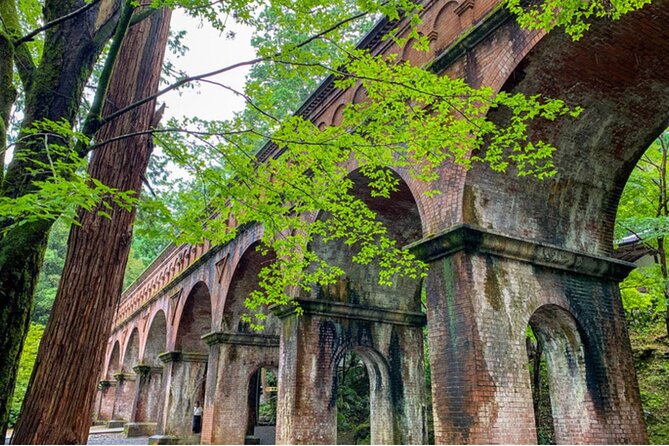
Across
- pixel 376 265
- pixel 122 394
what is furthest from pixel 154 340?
pixel 376 265

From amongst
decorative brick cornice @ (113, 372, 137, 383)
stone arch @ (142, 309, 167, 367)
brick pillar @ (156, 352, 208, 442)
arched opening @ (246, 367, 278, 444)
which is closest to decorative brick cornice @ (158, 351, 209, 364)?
brick pillar @ (156, 352, 208, 442)

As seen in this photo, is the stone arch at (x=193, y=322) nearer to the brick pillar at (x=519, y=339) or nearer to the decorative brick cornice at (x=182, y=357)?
the decorative brick cornice at (x=182, y=357)

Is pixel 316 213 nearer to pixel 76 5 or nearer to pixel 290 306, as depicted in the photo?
pixel 290 306

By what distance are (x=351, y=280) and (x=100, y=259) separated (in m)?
7.33

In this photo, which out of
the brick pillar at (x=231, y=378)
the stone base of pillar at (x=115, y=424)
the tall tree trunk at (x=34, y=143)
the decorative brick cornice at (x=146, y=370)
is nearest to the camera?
the tall tree trunk at (x=34, y=143)

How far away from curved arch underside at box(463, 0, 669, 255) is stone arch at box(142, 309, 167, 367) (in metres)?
19.2

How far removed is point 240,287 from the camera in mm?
14844

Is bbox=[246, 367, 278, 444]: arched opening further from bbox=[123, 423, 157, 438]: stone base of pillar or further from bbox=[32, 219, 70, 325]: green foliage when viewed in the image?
bbox=[32, 219, 70, 325]: green foliage

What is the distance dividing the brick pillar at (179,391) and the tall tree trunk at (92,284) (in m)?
14.5

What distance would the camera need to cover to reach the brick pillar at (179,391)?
58.0ft

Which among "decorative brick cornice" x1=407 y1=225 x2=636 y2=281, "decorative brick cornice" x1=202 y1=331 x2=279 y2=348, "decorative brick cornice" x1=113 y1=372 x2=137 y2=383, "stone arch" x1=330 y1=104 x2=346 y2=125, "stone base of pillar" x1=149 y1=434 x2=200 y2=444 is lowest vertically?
"stone base of pillar" x1=149 y1=434 x2=200 y2=444

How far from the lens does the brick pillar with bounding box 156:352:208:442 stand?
17.7m

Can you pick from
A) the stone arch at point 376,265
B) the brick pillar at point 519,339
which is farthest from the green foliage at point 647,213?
the stone arch at point 376,265

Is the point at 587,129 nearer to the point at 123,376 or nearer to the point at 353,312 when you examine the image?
the point at 353,312
